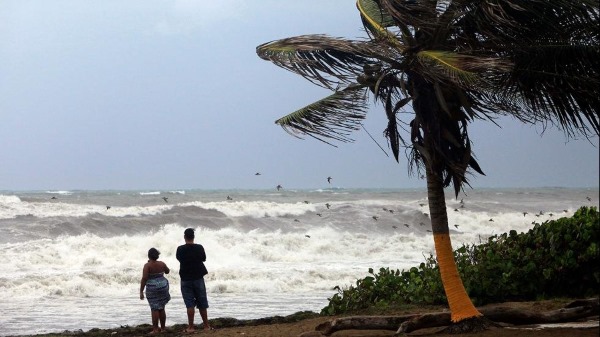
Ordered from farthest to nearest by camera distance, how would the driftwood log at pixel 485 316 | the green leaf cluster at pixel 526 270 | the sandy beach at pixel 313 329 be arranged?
the green leaf cluster at pixel 526 270 < the driftwood log at pixel 485 316 < the sandy beach at pixel 313 329

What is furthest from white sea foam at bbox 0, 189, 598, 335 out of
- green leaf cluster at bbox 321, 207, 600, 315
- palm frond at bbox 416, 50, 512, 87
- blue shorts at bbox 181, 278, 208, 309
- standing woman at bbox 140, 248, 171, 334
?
palm frond at bbox 416, 50, 512, 87

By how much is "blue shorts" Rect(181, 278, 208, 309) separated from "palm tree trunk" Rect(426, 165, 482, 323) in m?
4.31

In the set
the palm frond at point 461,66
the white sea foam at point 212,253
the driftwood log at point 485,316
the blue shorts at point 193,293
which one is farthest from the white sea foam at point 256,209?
the palm frond at point 461,66

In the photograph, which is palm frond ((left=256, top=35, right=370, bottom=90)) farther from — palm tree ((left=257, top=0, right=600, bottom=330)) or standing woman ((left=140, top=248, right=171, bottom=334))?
standing woman ((left=140, top=248, right=171, bottom=334))

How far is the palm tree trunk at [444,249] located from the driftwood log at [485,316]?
0.89 feet

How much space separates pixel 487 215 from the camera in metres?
44.3

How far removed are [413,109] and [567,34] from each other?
5.53 ft

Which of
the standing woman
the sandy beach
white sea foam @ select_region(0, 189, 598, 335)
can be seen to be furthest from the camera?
white sea foam @ select_region(0, 189, 598, 335)

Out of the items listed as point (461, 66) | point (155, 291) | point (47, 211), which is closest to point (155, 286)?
point (155, 291)

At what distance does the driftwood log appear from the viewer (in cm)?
845

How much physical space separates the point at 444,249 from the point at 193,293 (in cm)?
456

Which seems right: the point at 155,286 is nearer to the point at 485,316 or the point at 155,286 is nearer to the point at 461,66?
the point at 485,316

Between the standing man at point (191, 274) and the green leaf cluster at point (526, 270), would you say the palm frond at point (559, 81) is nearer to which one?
the green leaf cluster at point (526, 270)

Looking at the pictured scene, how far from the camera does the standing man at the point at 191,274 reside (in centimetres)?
1131
